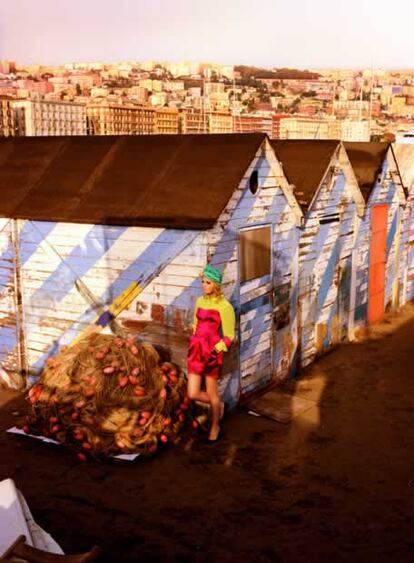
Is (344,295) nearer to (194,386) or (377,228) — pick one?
(377,228)

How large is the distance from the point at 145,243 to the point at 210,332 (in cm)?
159

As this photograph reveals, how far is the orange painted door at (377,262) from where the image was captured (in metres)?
13.0

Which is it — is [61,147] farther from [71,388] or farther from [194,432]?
[194,432]

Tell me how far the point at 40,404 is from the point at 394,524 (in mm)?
4141

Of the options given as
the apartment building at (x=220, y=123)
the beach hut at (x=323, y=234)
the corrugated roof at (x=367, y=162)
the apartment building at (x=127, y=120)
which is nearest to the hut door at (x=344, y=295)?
the beach hut at (x=323, y=234)

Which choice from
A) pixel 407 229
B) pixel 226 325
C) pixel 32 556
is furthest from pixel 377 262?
pixel 32 556

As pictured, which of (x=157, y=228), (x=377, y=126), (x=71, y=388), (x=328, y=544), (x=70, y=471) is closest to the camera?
(x=328, y=544)

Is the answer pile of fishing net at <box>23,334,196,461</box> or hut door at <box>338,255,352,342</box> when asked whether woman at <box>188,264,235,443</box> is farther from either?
hut door at <box>338,255,352,342</box>

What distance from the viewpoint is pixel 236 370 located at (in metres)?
8.42

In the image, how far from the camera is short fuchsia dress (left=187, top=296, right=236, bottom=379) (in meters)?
7.21

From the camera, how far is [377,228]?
13156 millimetres

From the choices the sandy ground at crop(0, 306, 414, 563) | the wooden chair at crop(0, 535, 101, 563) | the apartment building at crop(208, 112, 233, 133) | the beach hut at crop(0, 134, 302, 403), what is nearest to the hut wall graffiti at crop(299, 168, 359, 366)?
the beach hut at crop(0, 134, 302, 403)

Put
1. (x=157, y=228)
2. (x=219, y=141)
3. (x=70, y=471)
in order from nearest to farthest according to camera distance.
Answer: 1. (x=70, y=471)
2. (x=157, y=228)
3. (x=219, y=141)

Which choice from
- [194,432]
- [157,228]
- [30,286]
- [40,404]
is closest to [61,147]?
[30,286]
